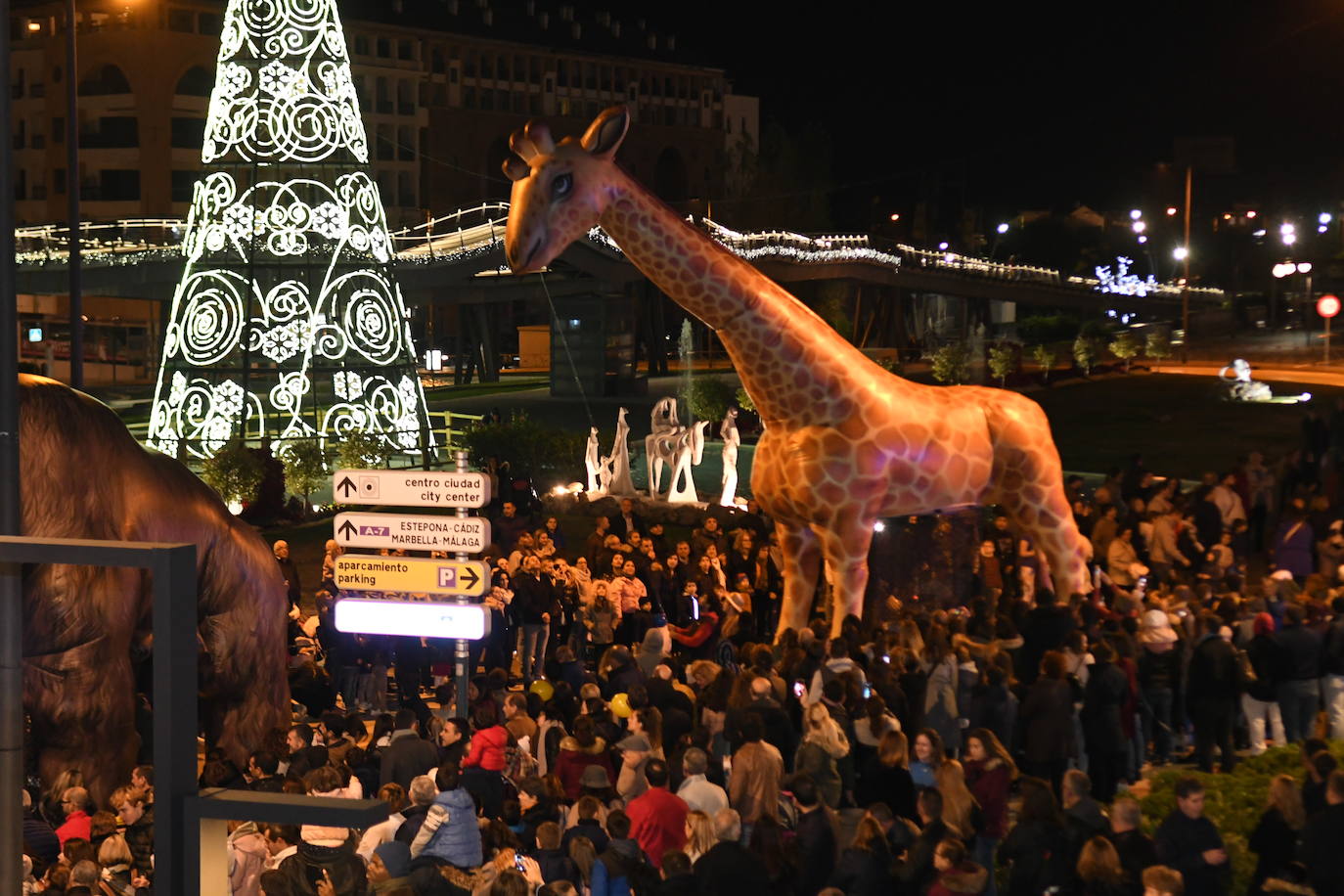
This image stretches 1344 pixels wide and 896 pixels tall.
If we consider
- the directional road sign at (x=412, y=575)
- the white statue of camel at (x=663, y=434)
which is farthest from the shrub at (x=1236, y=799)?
the white statue of camel at (x=663, y=434)

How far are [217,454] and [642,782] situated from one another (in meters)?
16.1

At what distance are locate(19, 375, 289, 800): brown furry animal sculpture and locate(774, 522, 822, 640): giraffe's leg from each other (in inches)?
215

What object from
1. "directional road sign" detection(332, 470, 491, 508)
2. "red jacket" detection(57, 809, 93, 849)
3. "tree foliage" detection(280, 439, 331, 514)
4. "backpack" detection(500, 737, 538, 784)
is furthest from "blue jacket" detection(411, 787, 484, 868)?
"tree foliage" detection(280, 439, 331, 514)

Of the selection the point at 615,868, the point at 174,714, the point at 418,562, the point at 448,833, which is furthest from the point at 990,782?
the point at 174,714

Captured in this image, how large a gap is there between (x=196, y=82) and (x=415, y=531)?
62970mm

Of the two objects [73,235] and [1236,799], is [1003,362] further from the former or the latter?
[1236,799]

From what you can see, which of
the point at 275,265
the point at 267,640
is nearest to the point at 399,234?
the point at 275,265

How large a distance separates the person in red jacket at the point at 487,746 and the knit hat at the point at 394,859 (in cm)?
187

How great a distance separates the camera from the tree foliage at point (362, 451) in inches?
1009

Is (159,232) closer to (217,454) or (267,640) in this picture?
(217,454)

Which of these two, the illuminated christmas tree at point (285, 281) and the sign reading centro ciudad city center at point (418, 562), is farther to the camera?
the illuminated christmas tree at point (285, 281)

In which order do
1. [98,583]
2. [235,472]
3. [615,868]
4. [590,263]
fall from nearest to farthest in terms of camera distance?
[615,868] < [98,583] < [235,472] < [590,263]

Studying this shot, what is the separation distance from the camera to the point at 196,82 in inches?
2790

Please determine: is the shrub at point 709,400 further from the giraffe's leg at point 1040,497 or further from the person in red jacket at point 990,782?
the person in red jacket at point 990,782
